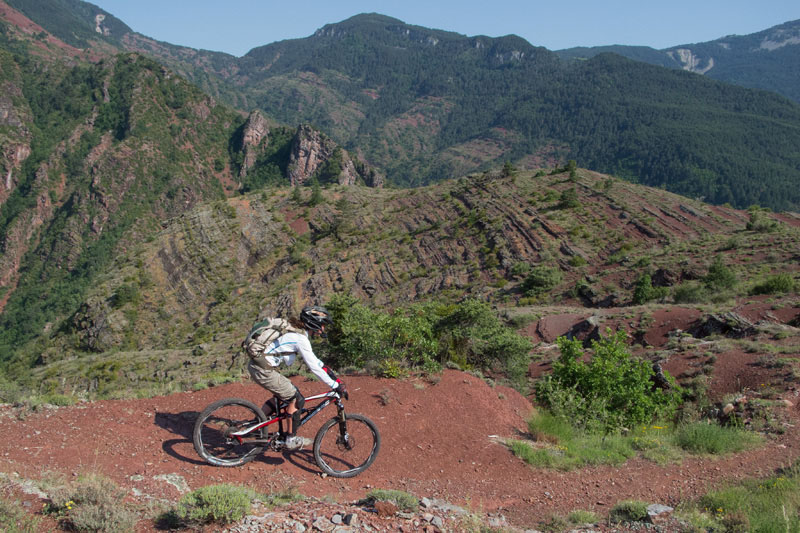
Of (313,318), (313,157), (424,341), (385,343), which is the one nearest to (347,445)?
(313,318)

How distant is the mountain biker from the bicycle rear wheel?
315mm

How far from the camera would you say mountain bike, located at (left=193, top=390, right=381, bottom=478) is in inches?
213

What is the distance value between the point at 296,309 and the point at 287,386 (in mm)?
34109

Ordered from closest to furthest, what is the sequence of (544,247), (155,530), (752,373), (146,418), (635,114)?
(155,530), (146,418), (752,373), (544,247), (635,114)

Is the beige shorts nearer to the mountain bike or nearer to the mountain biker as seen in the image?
the mountain biker

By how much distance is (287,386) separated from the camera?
5500 millimetres

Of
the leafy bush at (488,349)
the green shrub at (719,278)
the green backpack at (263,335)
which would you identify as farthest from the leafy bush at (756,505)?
the green shrub at (719,278)

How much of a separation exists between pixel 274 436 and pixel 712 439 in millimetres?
6221

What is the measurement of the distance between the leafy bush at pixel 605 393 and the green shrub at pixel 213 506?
594 cm

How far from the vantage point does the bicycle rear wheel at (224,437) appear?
17.6 feet

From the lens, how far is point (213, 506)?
4.04 meters

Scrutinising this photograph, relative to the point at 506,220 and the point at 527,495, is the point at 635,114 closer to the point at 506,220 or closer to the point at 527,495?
the point at 506,220

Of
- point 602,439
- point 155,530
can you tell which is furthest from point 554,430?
point 155,530

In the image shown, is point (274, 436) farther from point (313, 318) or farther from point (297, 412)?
point (313, 318)
